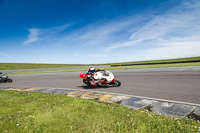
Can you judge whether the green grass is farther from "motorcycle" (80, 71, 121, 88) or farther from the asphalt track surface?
"motorcycle" (80, 71, 121, 88)

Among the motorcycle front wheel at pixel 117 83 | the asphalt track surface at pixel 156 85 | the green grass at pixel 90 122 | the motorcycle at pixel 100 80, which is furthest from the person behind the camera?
the motorcycle front wheel at pixel 117 83

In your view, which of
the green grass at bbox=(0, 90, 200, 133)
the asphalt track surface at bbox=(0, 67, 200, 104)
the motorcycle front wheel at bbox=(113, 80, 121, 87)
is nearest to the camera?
the green grass at bbox=(0, 90, 200, 133)

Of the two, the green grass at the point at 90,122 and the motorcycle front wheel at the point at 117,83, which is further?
the motorcycle front wheel at the point at 117,83

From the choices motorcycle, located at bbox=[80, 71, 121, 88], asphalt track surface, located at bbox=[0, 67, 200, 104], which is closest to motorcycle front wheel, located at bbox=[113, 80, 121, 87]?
motorcycle, located at bbox=[80, 71, 121, 88]

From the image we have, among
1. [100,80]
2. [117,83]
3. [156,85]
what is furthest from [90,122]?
[156,85]

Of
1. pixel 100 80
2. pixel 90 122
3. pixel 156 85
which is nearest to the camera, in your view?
pixel 90 122

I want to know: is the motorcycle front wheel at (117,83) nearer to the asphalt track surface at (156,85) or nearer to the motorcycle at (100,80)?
the motorcycle at (100,80)

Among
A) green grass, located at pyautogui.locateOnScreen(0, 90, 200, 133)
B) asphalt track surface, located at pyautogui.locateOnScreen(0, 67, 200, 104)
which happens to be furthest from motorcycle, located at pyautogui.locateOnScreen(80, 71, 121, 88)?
green grass, located at pyautogui.locateOnScreen(0, 90, 200, 133)

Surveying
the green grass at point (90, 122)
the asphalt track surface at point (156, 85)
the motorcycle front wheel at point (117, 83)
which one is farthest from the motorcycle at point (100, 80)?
the green grass at point (90, 122)

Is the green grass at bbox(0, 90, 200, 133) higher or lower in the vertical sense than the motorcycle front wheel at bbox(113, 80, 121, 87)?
lower

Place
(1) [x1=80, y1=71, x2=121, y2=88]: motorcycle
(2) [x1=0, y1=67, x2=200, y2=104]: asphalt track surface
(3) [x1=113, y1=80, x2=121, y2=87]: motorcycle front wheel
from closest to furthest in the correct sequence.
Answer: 1. (2) [x1=0, y1=67, x2=200, y2=104]: asphalt track surface
2. (1) [x1=80, y1=71, x2=121, y2=88]: motorcycle
3. (3) [x1=113, y1=80, x2=121, y2=87]: motorcycle front wheel

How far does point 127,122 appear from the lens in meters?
3.69

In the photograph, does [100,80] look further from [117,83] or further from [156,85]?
[156,85]

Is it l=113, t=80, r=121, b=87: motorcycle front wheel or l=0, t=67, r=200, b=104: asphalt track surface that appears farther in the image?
l=113, t=80, r=121, b=87: motorcycle front wheel
